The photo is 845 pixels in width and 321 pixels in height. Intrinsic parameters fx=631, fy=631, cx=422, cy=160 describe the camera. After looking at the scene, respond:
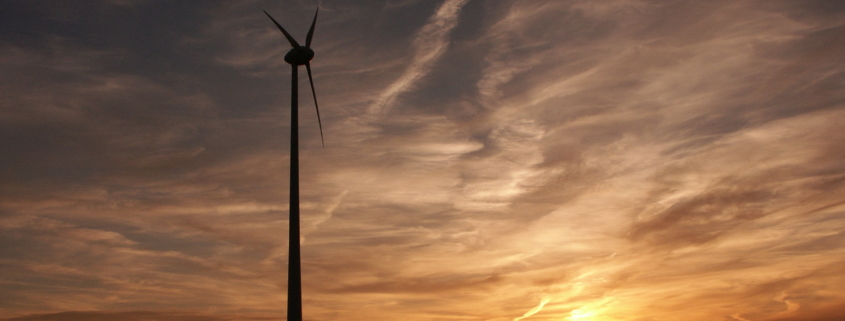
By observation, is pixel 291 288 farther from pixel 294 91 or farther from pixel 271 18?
pixel 271 18

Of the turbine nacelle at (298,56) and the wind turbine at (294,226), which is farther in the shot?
the turbine nacelle at (298,56)

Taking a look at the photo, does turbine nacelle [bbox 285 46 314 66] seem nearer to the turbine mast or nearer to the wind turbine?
the wind turbine

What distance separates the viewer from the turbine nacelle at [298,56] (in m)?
70.1

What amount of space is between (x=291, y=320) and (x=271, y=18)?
137 feet

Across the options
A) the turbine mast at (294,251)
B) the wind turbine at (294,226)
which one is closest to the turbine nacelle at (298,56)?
the wind turbine at (294,226)

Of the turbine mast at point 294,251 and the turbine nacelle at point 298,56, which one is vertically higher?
the turbine nacelle at point 298,56

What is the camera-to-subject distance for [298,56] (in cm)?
7012

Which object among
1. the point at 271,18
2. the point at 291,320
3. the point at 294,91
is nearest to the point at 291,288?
the point at 291,320

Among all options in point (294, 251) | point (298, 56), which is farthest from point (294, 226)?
point (298, 56)

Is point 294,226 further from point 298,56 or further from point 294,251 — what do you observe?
point 298,56

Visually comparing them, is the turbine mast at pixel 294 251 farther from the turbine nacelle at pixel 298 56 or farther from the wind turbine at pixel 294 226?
the turbine nacelle at pixel 298 56

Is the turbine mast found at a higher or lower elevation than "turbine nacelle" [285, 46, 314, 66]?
lower

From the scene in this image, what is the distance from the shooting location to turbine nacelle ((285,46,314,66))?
230 feet

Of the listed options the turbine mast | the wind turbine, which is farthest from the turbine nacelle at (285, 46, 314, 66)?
the turbine mast
